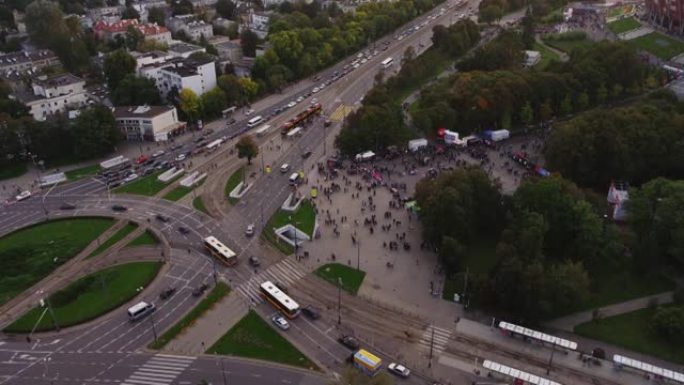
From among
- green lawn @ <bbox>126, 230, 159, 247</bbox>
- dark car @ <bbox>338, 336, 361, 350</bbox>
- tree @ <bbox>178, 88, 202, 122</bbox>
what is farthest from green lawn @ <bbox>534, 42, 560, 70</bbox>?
dark car @ <bbox>338, 336, 361, 350</bbox>

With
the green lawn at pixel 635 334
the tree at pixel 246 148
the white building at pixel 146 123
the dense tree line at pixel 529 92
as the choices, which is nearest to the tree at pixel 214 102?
the white building at pixel 146 123

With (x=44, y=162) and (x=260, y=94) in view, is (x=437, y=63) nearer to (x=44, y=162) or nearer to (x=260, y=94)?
(x=260, y=94)

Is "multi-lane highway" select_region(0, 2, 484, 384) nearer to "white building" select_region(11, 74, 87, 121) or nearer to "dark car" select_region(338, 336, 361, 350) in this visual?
"dark car" select_region(338, 336, 361, 350)

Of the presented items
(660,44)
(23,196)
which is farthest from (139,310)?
(660,44)

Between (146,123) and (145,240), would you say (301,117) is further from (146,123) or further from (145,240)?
(145,240)

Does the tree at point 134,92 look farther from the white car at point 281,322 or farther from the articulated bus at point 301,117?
the white car at point 281,322

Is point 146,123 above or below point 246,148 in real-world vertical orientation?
below
